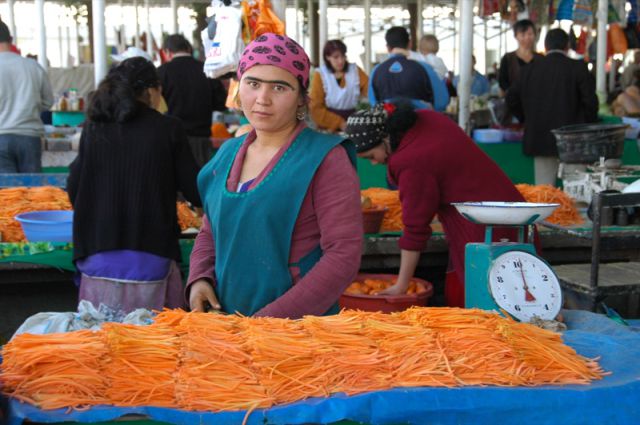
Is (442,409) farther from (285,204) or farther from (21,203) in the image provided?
(21,203)

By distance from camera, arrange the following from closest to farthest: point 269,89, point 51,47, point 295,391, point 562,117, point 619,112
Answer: point 295,391 < point 269,89 < point 562,117 < point 619,112 < point 51,47

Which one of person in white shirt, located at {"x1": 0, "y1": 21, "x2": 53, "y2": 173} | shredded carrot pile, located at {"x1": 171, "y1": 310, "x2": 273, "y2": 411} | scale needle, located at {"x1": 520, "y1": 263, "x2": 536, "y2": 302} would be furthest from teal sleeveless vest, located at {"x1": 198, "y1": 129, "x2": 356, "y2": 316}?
person in white shirt, located at {"x1": 0, "y1": 21, "x2": 53, "y2": 173}

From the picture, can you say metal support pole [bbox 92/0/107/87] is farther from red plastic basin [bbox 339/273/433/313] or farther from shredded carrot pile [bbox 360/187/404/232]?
red plastic basin [bbox 339/273/433/313]

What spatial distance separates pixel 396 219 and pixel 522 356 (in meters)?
2.98

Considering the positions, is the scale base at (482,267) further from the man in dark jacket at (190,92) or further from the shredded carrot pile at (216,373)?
the man in dark jacket at (190,92)

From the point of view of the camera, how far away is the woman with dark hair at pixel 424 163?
12.2ft

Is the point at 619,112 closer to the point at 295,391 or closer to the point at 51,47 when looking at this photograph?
the point at 295,391

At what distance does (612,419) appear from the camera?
2.05 metres

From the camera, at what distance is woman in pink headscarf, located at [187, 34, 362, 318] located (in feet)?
7.82

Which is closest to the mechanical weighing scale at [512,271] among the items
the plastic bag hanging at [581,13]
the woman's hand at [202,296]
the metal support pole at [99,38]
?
the woman's hand at [202,296]

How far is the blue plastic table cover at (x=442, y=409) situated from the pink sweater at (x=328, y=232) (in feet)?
1.59

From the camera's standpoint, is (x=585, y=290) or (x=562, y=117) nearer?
(x=585, y=290)

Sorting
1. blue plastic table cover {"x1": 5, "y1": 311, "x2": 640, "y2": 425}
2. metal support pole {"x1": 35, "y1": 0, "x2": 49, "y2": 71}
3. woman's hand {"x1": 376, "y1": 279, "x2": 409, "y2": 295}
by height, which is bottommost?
woman's hand {"x1": 376, "y1": 279, "x2": 409, "y2": 295}

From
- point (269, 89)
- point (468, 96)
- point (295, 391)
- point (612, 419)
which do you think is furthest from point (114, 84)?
point (468, 96)
